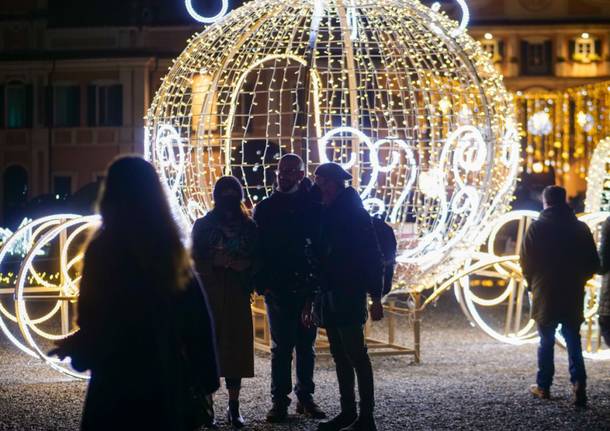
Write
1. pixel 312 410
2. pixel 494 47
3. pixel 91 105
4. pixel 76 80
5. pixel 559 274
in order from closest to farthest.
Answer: pixel 312 410 < pixel 559 274 < pixel 76 80 < pixel 91 105 < pixel 494 47

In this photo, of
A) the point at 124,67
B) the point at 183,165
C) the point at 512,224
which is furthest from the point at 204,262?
the point at 124,67

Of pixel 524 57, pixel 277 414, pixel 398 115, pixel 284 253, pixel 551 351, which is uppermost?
pixel 524 57

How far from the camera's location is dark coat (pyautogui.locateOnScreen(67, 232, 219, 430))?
439cm

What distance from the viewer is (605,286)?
27.3 ft

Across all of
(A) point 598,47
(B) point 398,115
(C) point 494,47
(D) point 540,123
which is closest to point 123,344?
(B) point 398,115

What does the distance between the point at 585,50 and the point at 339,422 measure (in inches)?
1373

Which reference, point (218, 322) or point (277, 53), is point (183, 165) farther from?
point (218, 322)

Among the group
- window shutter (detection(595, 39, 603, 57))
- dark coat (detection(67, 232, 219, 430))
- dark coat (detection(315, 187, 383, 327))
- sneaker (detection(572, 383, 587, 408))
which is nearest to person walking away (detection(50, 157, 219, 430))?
dark coat (detection(67, 232, 219, 430))

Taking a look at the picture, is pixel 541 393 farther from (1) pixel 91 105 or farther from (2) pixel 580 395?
(1) pixel 91 105

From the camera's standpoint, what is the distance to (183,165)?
9938 mm

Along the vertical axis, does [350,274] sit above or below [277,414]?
above

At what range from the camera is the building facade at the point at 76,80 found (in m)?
37.6

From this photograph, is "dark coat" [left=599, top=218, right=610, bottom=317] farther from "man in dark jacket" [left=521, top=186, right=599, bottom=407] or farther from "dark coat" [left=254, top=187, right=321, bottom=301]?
"dark coat" [left=254, top=187, right=321, bottom=301]

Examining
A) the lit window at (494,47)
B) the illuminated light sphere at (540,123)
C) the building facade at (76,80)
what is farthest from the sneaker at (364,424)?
the lit window at (494,47)
